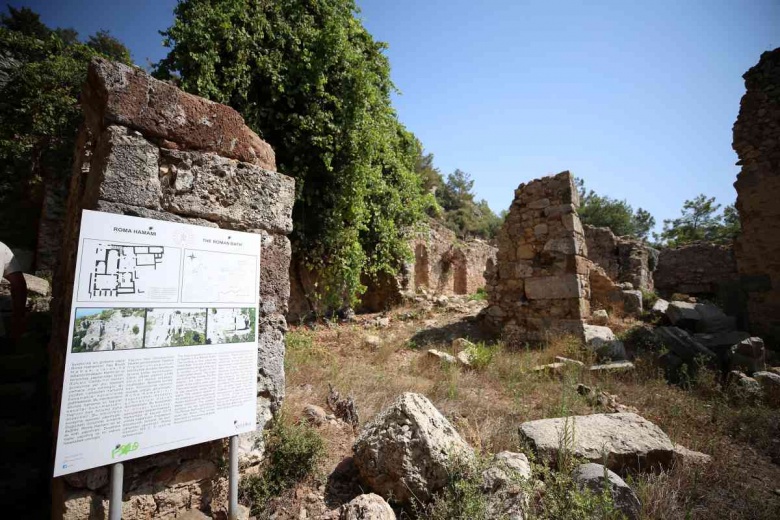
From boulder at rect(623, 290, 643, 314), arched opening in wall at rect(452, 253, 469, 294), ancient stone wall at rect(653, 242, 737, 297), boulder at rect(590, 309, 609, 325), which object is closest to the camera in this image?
boulder at rect(590, 309, 609, 325)

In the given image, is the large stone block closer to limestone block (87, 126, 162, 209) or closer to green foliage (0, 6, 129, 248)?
limestone block (87, 126, 162, 209)

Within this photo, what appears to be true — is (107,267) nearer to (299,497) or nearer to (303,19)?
(299,497)

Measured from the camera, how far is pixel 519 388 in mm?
3691

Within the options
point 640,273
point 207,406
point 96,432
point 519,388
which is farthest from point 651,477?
point 640,273

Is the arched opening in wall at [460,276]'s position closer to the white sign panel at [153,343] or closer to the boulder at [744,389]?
the boulder at [744,389]

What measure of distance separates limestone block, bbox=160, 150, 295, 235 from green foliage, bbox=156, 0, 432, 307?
359cm

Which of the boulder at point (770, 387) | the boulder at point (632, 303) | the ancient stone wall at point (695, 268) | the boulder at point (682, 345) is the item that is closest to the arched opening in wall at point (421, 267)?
the boulder at point (632, 303)

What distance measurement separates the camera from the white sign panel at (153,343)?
4.51 feet

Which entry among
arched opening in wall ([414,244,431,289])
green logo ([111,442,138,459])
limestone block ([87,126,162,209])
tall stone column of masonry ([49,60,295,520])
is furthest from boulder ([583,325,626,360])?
arched opening in wall ([414,244,431,289])

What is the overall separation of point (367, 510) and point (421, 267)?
10.3 meters

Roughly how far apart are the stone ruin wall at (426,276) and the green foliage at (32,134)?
633 centimetres

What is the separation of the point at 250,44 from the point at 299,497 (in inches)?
243

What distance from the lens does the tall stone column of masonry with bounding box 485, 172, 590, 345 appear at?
5.40 metres

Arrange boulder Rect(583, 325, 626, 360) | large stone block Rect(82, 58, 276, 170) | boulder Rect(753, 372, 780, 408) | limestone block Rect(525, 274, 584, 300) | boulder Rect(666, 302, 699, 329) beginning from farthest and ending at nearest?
boulder Rect(666, 302, 699, 329) < limestone block Rect(525, 274, 584, 300) < boulder Rect(583, 325, 626, 360) < boulder Rect(753, 372, 780, 408) < large stone block Rect(82, 58, 276, 170)
